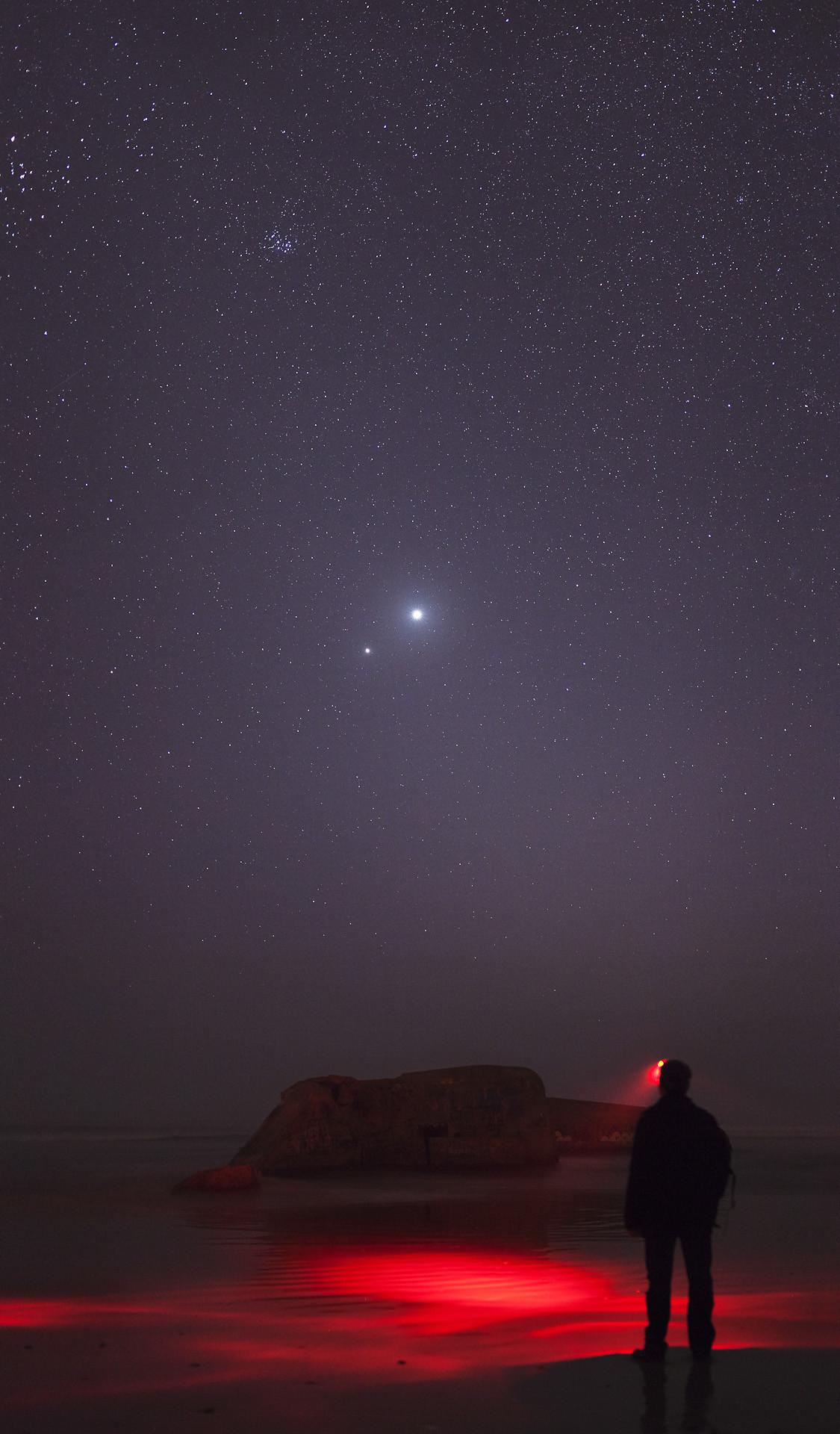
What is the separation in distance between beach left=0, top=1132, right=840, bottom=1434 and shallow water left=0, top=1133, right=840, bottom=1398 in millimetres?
55

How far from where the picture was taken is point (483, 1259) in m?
15.8

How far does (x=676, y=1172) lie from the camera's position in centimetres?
797

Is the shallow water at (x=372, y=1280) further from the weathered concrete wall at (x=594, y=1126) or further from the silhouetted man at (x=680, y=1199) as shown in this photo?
the weathered concrete wall at (x=594, y=1126)

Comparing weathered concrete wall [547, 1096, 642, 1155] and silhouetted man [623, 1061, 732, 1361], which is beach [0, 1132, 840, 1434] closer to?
silhouetted man [623, 1061, 732, 1361]

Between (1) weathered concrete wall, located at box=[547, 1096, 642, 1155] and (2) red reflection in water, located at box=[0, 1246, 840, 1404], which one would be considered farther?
(1) weathered concrete wall, located at box=[547, 1096, 642, 1155]

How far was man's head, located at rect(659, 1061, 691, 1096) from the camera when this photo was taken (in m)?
8.25

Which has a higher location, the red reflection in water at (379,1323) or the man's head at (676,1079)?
the man's head at (676,1079)

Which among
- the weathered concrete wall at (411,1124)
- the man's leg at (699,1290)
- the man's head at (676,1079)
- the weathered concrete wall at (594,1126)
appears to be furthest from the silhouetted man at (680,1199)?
the weathered concrete wall at (594,1126)

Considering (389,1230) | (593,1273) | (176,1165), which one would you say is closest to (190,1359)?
(593,1273)

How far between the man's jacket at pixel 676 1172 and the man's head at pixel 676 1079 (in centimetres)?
8

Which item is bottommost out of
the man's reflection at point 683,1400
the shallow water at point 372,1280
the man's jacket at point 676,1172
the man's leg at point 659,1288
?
the shallow water at point 372,1280

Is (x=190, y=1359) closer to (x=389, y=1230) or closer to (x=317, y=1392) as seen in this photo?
(x=317, y=1392)

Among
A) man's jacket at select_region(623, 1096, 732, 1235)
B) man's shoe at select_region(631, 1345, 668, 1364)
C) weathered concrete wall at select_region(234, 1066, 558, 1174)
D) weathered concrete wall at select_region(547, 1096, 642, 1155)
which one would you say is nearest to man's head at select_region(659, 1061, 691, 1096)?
man's jacket at select_region(623, 1096, 732, 1235)

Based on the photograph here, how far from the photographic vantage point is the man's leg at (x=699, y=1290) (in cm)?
779
